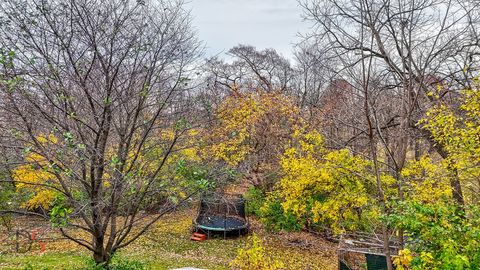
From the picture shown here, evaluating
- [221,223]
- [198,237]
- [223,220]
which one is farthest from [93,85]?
[223,220]

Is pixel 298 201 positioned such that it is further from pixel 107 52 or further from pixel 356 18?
pixel 107 52

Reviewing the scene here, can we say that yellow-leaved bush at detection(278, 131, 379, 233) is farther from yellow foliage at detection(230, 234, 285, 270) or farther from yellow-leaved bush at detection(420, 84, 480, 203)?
yellow foliage at detection(230, 234, 285, 270)

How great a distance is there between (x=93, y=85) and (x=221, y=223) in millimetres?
9612

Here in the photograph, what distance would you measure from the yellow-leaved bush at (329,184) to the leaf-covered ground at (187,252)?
6.89 feet

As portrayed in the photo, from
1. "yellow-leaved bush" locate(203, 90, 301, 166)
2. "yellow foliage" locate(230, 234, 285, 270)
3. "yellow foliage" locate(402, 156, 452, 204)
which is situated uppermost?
"yellow-leaved bush" locate(203, 90, 301, 166)

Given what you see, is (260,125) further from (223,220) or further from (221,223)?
(221,223)

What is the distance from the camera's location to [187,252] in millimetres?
11148

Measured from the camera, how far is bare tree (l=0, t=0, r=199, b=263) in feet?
16.2

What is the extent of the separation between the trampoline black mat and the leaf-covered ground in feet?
1.62

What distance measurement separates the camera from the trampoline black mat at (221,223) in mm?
12968

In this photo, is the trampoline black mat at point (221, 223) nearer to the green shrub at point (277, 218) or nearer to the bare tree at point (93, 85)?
the green shrub at point (277, 218)

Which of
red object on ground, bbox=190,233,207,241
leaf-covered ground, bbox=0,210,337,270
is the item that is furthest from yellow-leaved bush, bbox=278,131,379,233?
red object on ground, bbox=190,233,207,241

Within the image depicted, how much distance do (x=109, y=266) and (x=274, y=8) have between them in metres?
7.75

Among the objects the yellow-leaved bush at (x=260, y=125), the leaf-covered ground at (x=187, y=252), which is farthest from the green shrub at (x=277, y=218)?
the yellow-leaved bush at (x=260, y=125)
